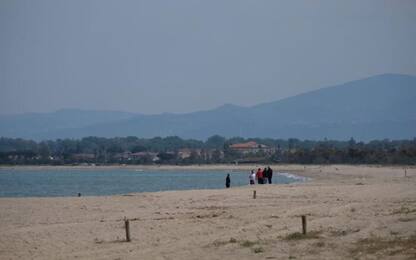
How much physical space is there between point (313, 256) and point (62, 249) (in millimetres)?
6446

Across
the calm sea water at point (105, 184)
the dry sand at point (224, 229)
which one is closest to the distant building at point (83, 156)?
the calm sea water at point (105, 184)

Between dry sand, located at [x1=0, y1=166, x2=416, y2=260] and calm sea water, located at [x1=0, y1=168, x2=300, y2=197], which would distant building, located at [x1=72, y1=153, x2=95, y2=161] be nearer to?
calm sea water, located at [x1=0, y1=168, x2=300, y2=197]

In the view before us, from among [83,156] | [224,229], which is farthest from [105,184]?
[83,156]

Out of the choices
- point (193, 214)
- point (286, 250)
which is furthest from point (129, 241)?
point (193, 214)

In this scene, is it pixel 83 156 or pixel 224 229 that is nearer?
pixel 224 229

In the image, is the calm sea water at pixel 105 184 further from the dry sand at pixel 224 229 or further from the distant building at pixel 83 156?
the distant building at pixel 83 156

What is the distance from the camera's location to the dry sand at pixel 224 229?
14.7 meters

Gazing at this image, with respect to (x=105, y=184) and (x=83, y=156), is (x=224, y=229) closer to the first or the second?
(x=105, y=184)

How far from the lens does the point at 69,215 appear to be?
26.3 meters

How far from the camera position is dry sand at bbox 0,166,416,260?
14711mm

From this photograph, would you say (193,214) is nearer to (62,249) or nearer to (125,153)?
(62,249)

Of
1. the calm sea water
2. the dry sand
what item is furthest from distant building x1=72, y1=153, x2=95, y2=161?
the dry sand

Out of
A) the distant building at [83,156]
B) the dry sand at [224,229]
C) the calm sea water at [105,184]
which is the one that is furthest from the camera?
the distant building at [83,156]

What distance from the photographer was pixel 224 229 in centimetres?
1919
